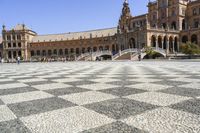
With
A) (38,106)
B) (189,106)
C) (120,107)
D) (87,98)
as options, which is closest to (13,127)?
(38,106)

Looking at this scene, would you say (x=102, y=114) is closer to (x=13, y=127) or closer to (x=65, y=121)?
(x=65, y=121)

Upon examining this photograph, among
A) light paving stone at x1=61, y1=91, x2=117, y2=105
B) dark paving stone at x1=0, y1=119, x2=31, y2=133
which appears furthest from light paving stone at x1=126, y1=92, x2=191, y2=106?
dark paving stone at x1=0, y1=119, x2=31, y2=133

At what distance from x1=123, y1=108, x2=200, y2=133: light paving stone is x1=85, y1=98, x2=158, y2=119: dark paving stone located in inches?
7.2

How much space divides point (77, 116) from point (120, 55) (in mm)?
50082

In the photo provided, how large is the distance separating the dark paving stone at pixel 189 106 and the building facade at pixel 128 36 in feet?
162

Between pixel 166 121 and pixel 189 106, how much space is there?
2.94ft

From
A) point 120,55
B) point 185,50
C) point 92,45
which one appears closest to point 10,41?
point 92,45

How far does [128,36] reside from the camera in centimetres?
6384

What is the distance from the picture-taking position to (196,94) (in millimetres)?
Answer: 4477

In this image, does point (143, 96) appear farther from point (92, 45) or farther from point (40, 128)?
point (92, 45)

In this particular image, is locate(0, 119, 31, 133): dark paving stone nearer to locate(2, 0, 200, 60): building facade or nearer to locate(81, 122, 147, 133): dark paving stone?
locate(81, 122, 147, 133): dark paving stone

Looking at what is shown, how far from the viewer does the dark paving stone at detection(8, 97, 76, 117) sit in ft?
11.3

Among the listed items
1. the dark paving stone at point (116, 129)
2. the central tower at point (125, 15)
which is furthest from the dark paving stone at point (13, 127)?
the central tower at point (125, 15)

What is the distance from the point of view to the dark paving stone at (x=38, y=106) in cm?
344
